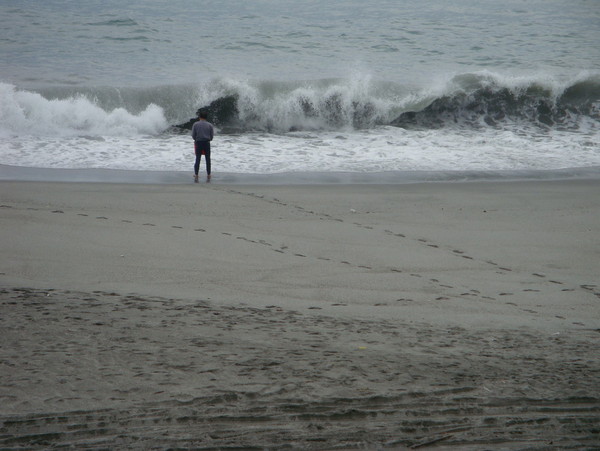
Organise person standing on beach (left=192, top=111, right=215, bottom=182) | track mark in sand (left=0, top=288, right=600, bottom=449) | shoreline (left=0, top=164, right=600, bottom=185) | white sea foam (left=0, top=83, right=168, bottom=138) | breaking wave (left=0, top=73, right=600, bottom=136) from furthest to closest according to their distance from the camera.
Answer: breaking wave (left=0, top=73, right=600, bottom=136)
white sea foam (left=0, top=83, right=168, bottom=138)
person standing on beach (left=192, top=111, right=215, bottom=182)
shoreline (left=0, top=164, right=600, bottom=185)
track mark in sand (left=0, top=288, right=600, bottom=449)

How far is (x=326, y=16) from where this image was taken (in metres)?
26.7

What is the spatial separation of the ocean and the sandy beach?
3.96 meters

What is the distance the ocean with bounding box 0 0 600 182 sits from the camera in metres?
13.1

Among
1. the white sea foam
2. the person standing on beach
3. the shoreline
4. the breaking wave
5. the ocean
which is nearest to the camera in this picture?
the shoreline

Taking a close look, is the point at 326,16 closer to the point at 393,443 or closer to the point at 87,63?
the point at 87,63

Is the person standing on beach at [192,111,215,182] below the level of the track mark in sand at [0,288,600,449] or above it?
above

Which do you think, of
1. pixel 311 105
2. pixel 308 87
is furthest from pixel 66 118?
pixel 308 87

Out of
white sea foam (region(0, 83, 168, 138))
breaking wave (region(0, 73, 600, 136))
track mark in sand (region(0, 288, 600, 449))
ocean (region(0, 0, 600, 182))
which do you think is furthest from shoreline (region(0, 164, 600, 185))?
track mark in sand (region(0, 288, 600, 449))

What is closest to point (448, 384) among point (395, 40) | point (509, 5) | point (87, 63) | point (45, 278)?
point (45, 278)

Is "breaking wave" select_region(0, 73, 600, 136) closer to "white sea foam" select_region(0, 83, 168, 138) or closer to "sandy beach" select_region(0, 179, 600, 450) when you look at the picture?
"white sea foam" select_region(0, 83, 168, 138)

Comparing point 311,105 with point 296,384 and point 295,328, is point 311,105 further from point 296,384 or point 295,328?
point 296,384

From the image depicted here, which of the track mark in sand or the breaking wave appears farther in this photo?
the breaking wave

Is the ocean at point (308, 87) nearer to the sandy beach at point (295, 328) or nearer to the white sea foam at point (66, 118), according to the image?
the white sea foam at point (66, 118)

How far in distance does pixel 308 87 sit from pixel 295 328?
14.7m
